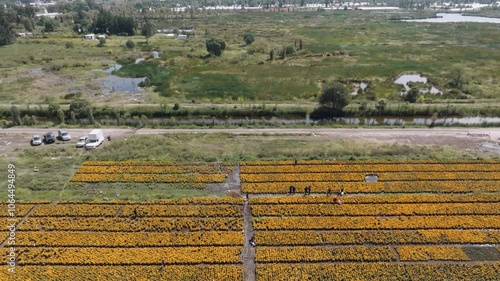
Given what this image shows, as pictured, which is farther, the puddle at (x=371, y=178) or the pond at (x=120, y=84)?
the pond at (x=120, y=84)

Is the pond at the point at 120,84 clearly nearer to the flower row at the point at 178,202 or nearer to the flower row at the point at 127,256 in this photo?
the flower row at the point at 178,202

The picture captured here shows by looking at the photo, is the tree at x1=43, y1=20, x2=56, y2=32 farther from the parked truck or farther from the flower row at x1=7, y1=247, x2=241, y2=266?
the flower row at x1=7, y1=247, x2=241, y2=266

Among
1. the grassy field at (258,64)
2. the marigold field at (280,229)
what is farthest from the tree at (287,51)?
the marigold field at (280,229)

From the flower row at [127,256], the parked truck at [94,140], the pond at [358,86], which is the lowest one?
the flower row at [127,256]

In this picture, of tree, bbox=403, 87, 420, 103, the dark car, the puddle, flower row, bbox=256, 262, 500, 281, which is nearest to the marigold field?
flower row, bbox=256, 262, 500, 281

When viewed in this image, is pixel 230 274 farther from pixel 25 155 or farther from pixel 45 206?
pixel 25 155

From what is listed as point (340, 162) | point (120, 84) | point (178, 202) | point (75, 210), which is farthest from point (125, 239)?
point (120, 84)

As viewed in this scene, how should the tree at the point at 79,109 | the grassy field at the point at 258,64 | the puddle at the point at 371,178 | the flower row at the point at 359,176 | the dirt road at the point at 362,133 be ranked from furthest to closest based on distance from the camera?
the grassy field at the point at 258,64, the tree at the point at 79,109, the dirt road at the point at 362,133, the puddle at the point at 371,178, the flower row at the point at 359,176

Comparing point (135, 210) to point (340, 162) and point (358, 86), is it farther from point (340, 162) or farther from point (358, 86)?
point (358, 86)
